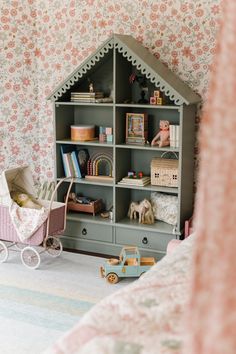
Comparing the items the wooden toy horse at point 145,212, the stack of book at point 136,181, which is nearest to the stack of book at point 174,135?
the stack of book at point 136,181

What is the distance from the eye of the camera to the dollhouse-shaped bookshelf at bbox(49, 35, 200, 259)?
3.46m

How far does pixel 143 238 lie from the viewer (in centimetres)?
363

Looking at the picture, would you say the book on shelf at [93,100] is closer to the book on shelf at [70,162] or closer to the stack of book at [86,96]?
the stack of book at [86,96]

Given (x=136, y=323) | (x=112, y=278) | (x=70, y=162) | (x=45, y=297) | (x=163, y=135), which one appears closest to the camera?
(x=136, y=323)

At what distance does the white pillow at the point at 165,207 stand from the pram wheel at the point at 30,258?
928 millimetres

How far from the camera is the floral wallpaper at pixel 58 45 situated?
142 inches

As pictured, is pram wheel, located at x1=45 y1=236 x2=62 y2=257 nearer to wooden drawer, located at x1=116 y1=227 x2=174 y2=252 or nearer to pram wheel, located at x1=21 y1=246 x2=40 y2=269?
pram wheel, located at x1=21 y1=246 x2=40 y2=269

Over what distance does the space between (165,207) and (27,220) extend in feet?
3.29

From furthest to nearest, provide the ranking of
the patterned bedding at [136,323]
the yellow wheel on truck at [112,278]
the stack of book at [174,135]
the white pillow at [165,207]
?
the white pillow at [165,207] < the stack of book at [174,135] < the yellow wheel on truck at [112,278] < the patterned bedding at [136,323]

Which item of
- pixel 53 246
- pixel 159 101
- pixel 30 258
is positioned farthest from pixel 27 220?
pixel 159 101

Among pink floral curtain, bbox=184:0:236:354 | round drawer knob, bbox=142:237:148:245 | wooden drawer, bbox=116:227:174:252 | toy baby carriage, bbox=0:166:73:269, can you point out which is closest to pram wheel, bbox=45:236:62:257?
toy baby carriage, bbox=0:166:73:269

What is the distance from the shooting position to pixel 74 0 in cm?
392

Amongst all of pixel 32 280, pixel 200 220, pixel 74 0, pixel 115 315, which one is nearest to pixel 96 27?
pixel 74 0

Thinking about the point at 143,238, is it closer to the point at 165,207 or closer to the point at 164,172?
the point at 165,207
